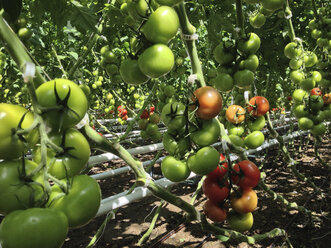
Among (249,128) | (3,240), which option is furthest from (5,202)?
(249,128)

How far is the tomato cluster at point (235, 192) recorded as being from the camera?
3.38 ft

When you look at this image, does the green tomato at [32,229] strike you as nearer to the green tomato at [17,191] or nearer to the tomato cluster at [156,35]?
the green tomato at [17,191]

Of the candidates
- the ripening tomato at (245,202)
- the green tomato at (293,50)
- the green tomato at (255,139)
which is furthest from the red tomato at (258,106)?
the ripening tomato at (245,202)

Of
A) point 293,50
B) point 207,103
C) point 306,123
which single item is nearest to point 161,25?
point 207,103

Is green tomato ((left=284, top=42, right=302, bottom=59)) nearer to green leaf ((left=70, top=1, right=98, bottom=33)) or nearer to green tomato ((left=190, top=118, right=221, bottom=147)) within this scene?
green tomato ((left=190, top=118, right=221, bottom=147))

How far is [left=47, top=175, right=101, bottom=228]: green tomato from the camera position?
461 mm

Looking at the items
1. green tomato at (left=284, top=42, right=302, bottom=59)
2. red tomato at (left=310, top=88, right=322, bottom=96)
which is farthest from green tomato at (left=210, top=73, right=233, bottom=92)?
red tomato at (left=310, top=88, right=322, bottom=96)

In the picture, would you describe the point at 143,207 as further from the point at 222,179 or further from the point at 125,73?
the point at 125,73

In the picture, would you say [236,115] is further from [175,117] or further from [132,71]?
[132,71]

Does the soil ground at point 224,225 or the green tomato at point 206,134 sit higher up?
the green tomato at point 206,134

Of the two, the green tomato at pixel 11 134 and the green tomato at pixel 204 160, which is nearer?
the green tomato at pixel 11 134

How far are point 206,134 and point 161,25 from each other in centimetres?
38

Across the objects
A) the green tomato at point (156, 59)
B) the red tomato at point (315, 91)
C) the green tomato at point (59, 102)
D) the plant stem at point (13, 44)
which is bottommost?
the red tomato at point (315, 91)

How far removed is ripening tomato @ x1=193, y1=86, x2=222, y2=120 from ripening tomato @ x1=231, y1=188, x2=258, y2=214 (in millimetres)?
389
